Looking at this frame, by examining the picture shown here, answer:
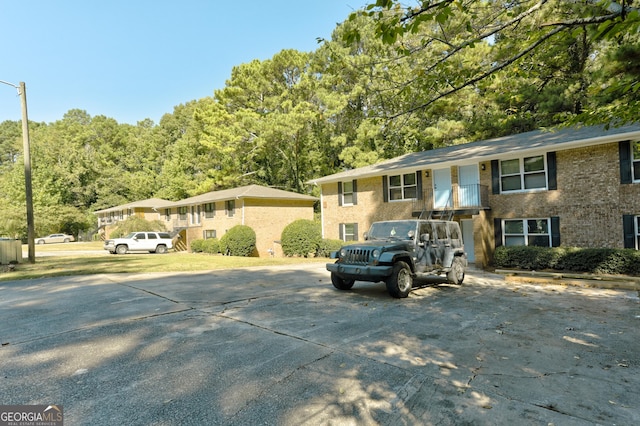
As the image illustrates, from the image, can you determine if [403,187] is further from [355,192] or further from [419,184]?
[355,192]

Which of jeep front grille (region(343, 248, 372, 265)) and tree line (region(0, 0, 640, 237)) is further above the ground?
tree line (region(0, 0, 640, 237))

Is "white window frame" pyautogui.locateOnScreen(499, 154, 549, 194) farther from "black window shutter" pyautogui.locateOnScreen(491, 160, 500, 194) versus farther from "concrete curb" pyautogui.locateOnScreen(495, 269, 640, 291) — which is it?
"concrete curb" pyautogui.locateOnScreen(495, 269, 640, 291)

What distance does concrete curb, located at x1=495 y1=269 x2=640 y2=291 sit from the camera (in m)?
10.4

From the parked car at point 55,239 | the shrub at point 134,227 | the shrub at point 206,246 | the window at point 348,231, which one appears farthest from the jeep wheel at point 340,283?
the parked car at point 55,239

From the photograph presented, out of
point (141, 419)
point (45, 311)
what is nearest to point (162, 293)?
point (45, 311)

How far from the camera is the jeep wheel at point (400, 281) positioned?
27.8 feet

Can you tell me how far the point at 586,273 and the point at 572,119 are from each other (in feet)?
24.5

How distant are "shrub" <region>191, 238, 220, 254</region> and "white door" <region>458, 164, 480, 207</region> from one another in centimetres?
1844

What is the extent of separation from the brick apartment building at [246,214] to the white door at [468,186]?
48.1 ft

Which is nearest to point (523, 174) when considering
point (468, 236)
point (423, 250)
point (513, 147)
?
point (513, 147)

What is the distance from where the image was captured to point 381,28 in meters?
4.84

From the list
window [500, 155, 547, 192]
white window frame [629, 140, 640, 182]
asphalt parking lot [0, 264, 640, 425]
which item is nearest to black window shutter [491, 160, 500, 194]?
window [500, 155, 547, 192]

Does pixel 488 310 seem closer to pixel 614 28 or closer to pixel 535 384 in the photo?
pixel 535 384

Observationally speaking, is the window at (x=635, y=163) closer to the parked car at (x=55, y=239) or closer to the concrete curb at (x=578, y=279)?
the concrete curb at (x=578, y=279)
